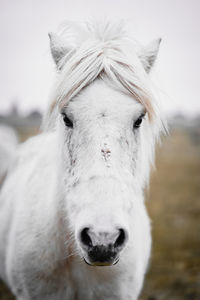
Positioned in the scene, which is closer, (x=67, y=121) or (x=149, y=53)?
(x=67, y=121)

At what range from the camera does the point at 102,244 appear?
158cm

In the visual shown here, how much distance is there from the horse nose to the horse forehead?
890mm

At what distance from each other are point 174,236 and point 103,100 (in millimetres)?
7508

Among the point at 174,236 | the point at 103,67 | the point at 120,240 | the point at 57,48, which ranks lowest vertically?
the point at 174,236

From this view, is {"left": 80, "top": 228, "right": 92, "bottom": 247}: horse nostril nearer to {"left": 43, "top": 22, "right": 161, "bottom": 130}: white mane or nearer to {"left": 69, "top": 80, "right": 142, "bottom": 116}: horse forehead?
{"left": 69, "top": 80, "right": 142, "bottom": 116}: horse forehead

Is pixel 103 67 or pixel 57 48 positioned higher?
pixel 57 48

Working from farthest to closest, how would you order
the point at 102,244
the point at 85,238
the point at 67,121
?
1. the point at 67,121
2. the point at 85,238
3. the point at 102,244

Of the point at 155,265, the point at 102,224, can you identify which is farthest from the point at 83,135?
the point at 155,265

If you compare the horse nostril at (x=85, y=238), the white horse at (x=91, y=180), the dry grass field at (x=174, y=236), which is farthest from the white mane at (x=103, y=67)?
the dry grass field at (x=174, y=236)

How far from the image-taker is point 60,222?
2.49 metres

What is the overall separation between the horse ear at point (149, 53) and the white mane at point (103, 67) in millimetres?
20

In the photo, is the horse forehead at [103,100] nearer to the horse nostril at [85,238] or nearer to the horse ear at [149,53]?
the horse ear at [149,53]

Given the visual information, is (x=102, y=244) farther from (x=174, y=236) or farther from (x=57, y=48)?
(x=174, y=236)

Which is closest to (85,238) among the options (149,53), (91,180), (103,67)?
(91,180)
